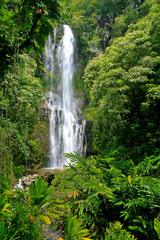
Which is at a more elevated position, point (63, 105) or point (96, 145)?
point (63, 105)

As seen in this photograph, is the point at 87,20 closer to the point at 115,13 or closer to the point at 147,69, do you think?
the point at 115,13

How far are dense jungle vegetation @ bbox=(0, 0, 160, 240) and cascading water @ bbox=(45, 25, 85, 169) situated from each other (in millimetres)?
872

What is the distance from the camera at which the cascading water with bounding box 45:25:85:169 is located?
38.6 feet

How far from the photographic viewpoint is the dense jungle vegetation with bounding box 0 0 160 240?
0.94m

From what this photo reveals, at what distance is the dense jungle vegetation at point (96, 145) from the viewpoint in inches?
37.0

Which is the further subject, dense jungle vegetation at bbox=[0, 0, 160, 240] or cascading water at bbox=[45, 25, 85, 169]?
cascading water at bbox=[45, 25, 85, 169]

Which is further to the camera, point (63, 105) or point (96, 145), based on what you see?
point (63, 105)

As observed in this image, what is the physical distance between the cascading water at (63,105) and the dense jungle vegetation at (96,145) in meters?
0.87

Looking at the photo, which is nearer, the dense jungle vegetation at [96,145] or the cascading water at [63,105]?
the dense jungle vegetation at [96,145]

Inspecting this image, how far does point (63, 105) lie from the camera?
14.6m

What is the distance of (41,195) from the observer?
854 millimetres

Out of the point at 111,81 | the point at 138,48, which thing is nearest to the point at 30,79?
the point at 111,81

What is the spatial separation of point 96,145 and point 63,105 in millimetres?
7750

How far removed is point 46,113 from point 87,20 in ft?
43.0
